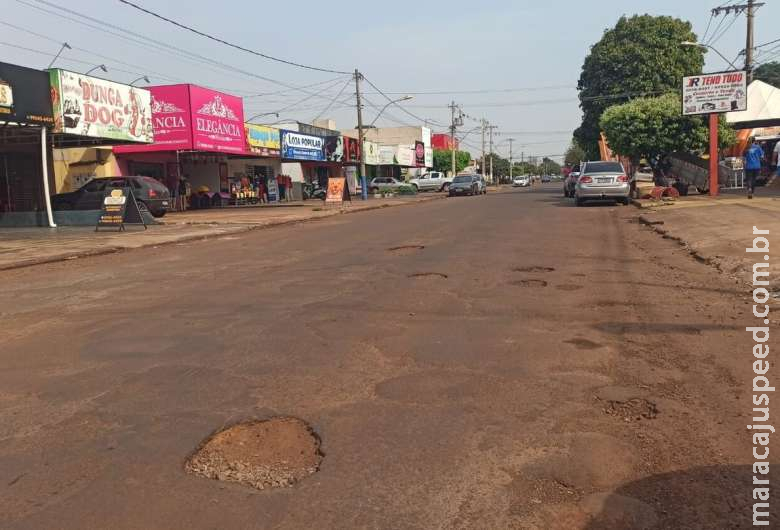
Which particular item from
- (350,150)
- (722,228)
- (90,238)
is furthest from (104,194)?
(350,150)

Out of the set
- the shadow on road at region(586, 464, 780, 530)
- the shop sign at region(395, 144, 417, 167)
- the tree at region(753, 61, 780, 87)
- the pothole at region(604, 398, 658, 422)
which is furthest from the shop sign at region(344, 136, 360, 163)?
the tree at region(753, 61, 780, 87)

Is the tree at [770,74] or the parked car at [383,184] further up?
the tree at [770,74]

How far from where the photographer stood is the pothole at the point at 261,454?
10.4 ft

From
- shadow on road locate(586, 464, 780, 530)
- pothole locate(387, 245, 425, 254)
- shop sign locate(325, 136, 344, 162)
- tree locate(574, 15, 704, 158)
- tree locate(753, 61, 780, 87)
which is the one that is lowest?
shadow on road locate(586, 464, 780, 530)

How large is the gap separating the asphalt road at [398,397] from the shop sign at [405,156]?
174 ft

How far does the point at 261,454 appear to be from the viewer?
11.2 feet

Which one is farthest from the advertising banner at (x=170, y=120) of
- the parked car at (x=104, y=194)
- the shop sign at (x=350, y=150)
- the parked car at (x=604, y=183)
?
the shop sign at (x=350, y=150)

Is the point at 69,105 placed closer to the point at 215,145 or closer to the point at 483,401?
the point at 215,145

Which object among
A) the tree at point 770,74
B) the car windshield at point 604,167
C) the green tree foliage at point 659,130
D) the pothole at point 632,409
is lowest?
the pothole at point 632,409

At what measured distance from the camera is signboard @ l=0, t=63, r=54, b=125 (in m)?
16.7

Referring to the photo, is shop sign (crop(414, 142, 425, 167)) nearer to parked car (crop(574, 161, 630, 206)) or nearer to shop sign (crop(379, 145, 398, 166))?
shop sign (crop(379, 145, 398, 166))

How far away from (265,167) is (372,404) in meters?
38.1

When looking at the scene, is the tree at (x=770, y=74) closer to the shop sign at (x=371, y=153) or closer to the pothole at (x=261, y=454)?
the shop sign at (x=371, y=153)

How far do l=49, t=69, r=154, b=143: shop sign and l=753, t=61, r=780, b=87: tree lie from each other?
81.1 m
